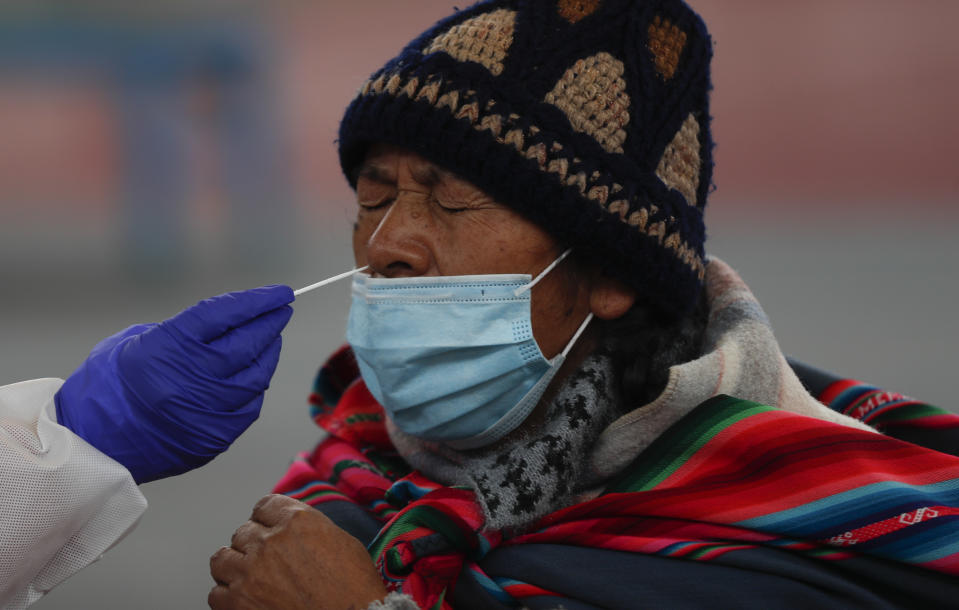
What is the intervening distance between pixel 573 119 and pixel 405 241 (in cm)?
45

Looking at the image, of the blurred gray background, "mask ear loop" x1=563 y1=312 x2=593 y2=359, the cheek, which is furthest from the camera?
the blurred gray background

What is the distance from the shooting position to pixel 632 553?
1821 mm

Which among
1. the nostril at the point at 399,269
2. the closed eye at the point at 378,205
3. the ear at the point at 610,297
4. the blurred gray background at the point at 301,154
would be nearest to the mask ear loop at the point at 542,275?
the ear at the point at 610,297

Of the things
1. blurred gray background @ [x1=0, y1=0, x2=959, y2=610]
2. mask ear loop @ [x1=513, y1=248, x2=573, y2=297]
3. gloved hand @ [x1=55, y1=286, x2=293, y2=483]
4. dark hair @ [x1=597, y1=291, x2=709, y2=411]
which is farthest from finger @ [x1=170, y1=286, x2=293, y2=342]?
blurred gray background @ [x1=0, y1=0, x2=959, y2=610]

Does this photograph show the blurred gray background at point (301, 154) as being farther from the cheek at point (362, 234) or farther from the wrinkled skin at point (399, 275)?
the wrinkled skin at point (399, 275)

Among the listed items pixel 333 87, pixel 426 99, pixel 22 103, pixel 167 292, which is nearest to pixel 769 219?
pixel 333 87

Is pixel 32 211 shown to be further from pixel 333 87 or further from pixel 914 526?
pixel 914 526

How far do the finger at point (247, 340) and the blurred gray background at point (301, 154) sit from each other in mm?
6246

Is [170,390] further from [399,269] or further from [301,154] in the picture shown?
[301,154]

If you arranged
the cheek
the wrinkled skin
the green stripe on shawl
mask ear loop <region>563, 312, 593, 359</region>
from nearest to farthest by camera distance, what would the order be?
1. the wrinkled skin
2. the green stripe on shawl
3. mask ear loop <region>563, 312, 593, 359</region>
4. the cheek

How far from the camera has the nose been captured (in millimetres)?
2059

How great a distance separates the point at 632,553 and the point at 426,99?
102cm

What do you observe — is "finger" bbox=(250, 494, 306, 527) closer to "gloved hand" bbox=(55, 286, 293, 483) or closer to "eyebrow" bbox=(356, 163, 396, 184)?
"gloved hand" bbox=(55, 286, 293, 483)

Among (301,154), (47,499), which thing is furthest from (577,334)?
(301,154)
